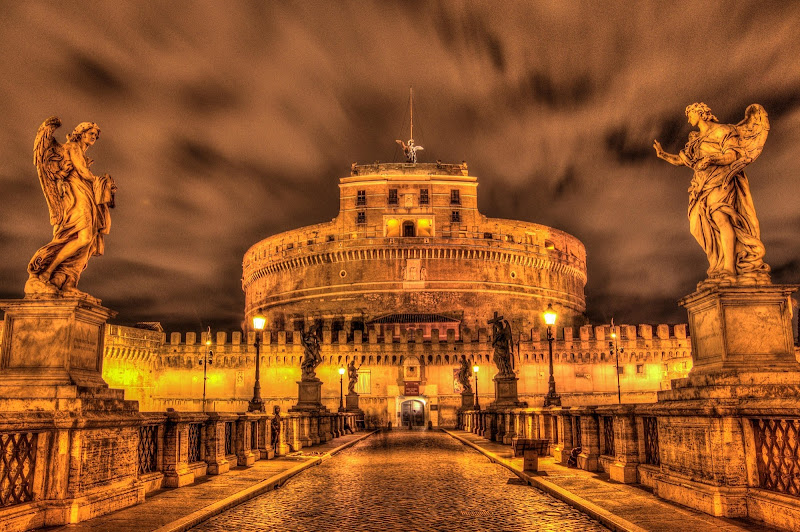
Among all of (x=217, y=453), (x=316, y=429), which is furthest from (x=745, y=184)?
(x=316, y=429)

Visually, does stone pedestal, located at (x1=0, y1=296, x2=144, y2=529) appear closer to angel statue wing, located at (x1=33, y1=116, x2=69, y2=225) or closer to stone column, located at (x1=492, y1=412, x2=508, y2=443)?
angel statue wing, located at (x1=33, y1=116, x2=69, y2=225)

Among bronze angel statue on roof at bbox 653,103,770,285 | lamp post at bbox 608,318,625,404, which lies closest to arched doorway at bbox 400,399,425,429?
lamp post at bbox 608,318,625,404

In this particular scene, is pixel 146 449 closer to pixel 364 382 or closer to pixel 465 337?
pixel 364 382

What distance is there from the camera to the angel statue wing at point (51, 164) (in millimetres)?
7406

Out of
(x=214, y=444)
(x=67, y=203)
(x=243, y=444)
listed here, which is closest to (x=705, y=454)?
(x=67, y=203)

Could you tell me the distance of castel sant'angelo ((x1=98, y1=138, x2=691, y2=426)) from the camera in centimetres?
5066

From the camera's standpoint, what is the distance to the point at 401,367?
51.0m

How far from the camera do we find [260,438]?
14547 millimetres

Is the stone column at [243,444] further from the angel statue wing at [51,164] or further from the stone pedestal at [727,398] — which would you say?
the stone pedestal at [727,398]

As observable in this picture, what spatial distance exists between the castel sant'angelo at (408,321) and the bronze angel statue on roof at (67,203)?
43.4m

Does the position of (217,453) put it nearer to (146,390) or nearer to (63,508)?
(63,508)

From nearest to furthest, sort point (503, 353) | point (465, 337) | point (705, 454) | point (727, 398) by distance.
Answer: point (727, 398)
point (705, 454)
point (503, 353)
point (465, 337)

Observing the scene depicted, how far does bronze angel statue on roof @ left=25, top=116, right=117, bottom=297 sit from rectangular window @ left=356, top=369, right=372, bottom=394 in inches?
1727

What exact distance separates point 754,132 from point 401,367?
4491cm
